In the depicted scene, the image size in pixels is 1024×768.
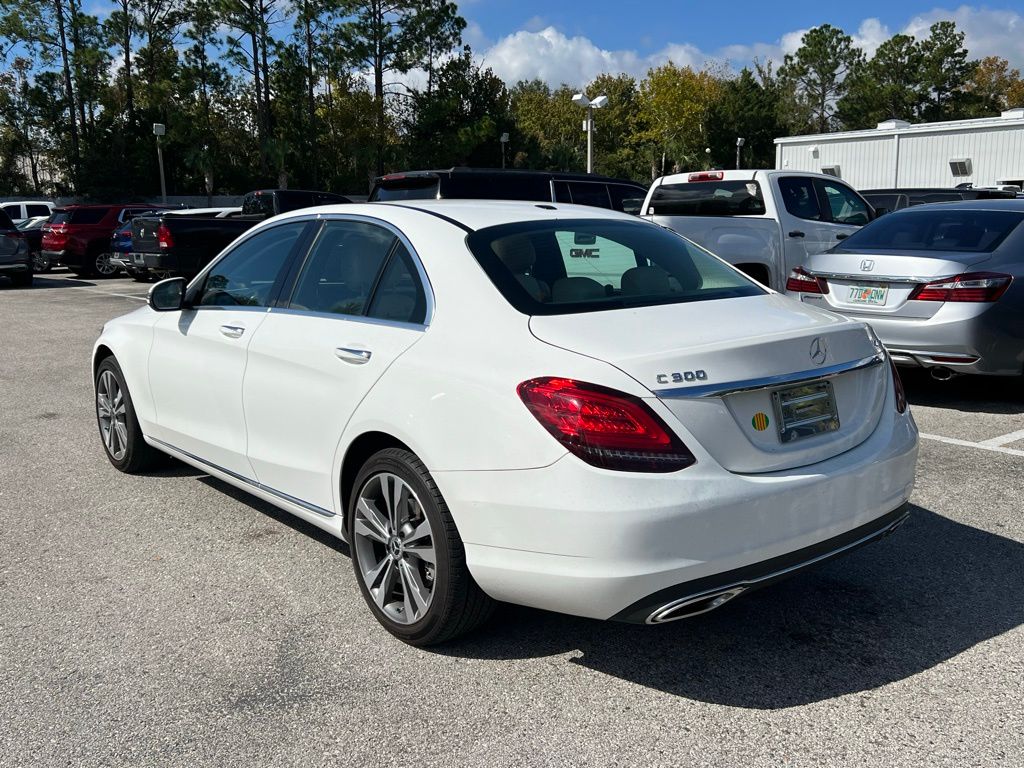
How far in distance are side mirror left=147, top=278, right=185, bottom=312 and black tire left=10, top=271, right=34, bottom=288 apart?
1846 centimetres

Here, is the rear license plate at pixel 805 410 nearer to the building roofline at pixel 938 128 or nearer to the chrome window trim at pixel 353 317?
the chrome window trim at pixel 353 317

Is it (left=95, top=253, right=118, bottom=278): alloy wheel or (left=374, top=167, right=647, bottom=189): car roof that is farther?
(left=95, top=253, right=118, bottom=278): alloy wheel

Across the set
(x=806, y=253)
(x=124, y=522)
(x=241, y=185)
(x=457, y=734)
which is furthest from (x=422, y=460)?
(x=241, y=185)

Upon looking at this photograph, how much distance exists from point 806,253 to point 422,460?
847 centimetres

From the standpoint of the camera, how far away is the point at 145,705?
10.3ft

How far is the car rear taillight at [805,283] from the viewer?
792 cm

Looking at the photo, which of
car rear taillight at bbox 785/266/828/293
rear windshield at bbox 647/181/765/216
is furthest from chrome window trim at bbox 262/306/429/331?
rear windshield at bbox 647/181/765/216

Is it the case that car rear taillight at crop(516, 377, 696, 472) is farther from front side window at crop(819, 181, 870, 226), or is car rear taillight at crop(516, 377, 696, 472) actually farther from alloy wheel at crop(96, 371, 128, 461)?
front side window at crop(819, 181, 870, 226)

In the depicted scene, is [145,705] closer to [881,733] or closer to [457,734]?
[457,734]

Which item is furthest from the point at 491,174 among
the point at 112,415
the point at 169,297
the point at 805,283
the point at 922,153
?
the point at 922,153

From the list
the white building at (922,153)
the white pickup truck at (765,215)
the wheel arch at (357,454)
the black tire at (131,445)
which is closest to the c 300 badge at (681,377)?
the wheel arch at (357,454)

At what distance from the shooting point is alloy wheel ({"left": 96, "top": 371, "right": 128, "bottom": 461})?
18.9ft

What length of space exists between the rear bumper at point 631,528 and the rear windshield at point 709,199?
8.04 meters

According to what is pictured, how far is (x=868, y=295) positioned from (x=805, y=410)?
4720 millimetres
